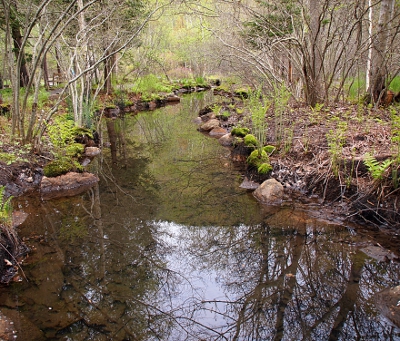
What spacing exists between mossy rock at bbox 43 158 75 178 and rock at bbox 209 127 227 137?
4.94 m

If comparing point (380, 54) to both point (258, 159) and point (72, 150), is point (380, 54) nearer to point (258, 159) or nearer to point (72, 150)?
point (258, 159)

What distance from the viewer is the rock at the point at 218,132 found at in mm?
10039

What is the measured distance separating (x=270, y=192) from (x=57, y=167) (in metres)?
4.00

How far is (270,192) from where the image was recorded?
522 cm

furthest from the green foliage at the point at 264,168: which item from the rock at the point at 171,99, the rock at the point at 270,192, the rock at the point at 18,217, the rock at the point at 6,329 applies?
the rock at the point at 171,99

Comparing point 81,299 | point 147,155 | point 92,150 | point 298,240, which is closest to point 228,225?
point 298,240

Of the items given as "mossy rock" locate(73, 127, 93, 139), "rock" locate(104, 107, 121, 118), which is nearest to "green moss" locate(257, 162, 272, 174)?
"mossy rock" locate(73, 127, 93, 139)

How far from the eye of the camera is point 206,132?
10625mm

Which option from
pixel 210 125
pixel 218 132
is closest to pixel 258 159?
pixel 218 132

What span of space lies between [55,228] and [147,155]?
3.93 meters

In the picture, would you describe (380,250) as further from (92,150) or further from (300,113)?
(92,150)

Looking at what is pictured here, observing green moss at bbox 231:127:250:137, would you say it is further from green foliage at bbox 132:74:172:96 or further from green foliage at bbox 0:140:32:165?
green foliage at bbox 132:74:172:96

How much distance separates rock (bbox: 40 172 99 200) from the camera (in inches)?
226

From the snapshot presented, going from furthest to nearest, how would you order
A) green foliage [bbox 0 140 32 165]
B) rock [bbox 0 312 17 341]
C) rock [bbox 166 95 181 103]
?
rock [bbox 166 95 181 103] < green foliage [bbox 0 140 32 165] < rock [bbox 0 312 17 341]
